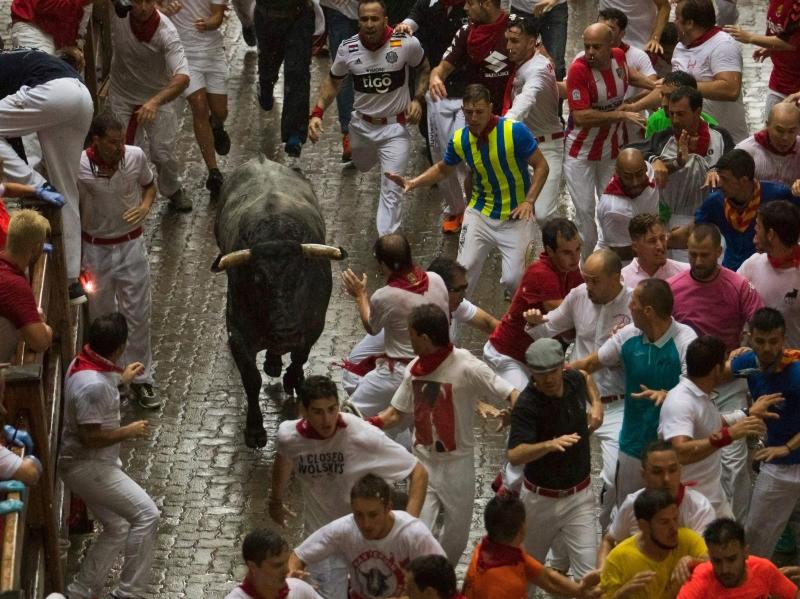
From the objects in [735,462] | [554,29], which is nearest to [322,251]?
[735,462]

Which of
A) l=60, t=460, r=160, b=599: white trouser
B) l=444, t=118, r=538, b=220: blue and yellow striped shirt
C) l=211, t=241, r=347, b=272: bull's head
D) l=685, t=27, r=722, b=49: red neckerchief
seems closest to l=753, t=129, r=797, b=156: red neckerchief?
l=444, t=118, r=538, b=220: blue and yellow striped shirt

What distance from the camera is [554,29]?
16266 millimetres

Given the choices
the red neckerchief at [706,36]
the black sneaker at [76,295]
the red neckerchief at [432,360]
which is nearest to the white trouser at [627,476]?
the red neckerchief at [432,360]

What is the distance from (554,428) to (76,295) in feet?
13.5

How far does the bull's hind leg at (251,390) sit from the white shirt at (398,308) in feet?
4.26

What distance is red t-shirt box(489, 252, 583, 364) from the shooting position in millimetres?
11180

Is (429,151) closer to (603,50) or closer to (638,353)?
(603,50)

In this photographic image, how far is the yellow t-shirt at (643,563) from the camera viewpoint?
8.78 metres

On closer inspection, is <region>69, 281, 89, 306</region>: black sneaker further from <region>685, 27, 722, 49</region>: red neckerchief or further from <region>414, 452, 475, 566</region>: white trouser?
<region>685, 27, 722, 49</region>: red neckerchief

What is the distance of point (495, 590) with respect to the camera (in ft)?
28.5

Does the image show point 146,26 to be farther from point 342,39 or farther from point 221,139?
point 342,39

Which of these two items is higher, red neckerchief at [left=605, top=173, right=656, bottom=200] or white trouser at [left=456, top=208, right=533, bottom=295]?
red neckerchief at [left=605, top=173, right=656, bottom=200]

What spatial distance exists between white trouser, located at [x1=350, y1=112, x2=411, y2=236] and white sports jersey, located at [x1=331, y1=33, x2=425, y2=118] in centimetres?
14

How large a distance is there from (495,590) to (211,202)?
7.72 m
